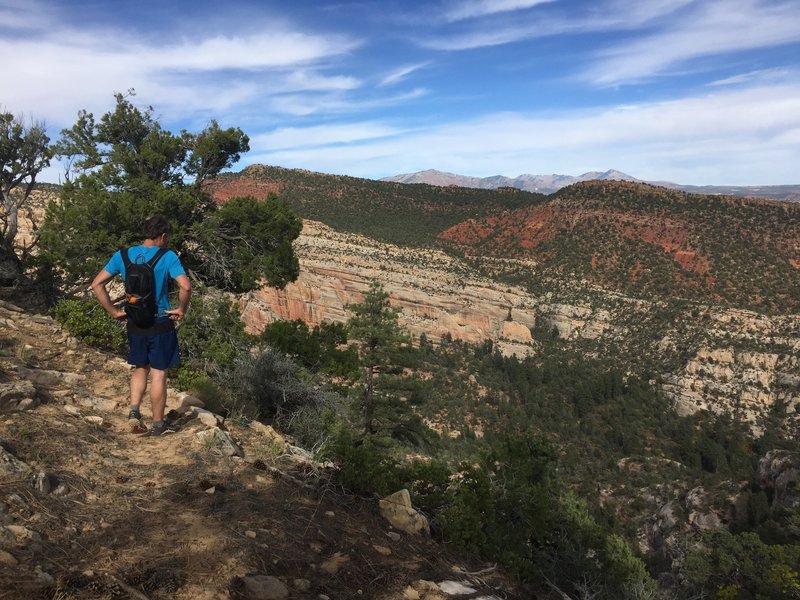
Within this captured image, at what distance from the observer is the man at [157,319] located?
176 inches

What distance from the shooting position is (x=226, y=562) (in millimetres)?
2855

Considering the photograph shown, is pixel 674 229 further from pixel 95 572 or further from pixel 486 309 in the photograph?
pixel 95 572

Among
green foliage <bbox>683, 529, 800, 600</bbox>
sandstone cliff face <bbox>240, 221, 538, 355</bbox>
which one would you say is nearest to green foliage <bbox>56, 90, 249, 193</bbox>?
green foliage <bbox>683, 529, 800, 600</bbox>

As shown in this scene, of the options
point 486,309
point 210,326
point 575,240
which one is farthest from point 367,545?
point 575,240

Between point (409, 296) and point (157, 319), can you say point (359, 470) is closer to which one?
point (157, 319)

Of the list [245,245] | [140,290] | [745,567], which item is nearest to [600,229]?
[745,567]

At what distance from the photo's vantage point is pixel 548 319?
5247 centimetres

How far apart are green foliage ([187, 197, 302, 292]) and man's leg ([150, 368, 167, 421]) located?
7056 millimetres

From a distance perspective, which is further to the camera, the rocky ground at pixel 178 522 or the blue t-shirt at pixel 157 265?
the blue t-shirt at pixel 157 265

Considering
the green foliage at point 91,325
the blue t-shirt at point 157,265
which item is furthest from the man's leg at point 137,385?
the green foliage at point 91,325

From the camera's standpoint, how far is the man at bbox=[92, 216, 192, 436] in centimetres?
448

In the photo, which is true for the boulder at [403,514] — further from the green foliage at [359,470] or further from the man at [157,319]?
the man at [157,319]

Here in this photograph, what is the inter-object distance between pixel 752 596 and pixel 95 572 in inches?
950

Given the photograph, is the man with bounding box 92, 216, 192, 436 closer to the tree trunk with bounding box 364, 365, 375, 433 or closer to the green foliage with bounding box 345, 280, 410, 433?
the green foliage with bounding box 345, 280, 410, 433
